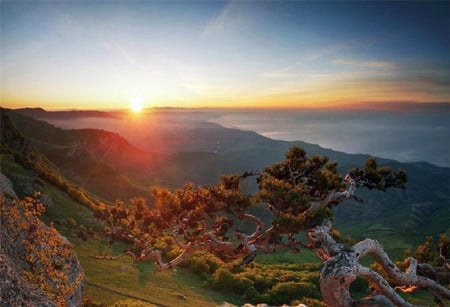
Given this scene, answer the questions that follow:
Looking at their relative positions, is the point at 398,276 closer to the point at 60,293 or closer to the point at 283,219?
the point at 283,219

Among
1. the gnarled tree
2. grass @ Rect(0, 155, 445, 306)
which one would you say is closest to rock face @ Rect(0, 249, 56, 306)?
the gnarled tree

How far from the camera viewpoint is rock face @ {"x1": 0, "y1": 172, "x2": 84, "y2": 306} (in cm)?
1275

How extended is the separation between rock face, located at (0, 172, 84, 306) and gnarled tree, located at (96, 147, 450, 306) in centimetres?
354

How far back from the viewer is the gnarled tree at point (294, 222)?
1450 centimetres

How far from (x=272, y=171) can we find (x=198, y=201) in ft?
14.0

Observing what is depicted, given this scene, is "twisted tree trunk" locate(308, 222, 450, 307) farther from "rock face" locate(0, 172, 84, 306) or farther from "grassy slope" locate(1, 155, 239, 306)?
"grassy slope" locate(1, 155, 239, 306)

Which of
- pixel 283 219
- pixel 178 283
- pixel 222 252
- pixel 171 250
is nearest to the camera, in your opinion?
pixel 283 219

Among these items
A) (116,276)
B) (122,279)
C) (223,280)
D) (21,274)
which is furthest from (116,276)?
(21,274)

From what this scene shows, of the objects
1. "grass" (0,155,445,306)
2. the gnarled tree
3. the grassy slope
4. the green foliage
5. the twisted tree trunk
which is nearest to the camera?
the twisted tree trunk

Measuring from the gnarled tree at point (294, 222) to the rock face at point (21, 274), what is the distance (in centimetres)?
354

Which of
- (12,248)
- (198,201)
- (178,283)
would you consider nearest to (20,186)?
(178,283)

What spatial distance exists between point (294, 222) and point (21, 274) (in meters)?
12.7

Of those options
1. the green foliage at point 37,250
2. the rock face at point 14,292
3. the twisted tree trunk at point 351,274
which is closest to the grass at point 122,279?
the green foliage at point 37,250

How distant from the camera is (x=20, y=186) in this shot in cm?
5644
